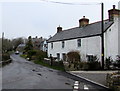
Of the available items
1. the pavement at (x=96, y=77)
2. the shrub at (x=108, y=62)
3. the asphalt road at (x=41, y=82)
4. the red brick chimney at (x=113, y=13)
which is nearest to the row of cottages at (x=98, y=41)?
the red brick chimney at (x=113, y=13)

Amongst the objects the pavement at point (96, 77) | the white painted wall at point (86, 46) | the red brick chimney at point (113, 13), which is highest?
the red brick chimney at point (113, 13)

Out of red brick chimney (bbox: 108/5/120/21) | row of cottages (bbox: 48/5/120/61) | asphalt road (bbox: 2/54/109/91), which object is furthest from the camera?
red brick chimney (bbox: 108/5/120/21)

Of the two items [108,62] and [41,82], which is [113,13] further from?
[41,82]

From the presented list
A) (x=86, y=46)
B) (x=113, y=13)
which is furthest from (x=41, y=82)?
(x=113, y=13)

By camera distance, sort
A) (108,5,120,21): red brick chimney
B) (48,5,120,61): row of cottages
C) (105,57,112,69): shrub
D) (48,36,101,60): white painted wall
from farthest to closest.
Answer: (108,5,120,21): red brick chimney
(48,36,101,60): white painted wall
(48,5,120,61): row of cottages
(105,57,112,69): shrub

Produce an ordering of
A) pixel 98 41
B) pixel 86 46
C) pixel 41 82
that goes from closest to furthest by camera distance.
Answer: pixel 41 82 < pixel 98 41 < pixel 86 46

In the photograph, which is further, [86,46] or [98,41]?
[86,46]

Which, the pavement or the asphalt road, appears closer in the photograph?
the asphalt road

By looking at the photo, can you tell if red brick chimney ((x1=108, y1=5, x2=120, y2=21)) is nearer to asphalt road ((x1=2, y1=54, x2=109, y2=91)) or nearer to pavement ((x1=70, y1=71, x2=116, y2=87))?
pavement ((x1=70, y1=71, x2=116, y2=87))

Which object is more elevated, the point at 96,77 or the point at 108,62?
the point at 108,62

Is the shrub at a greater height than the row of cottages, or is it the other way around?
the row of cottages

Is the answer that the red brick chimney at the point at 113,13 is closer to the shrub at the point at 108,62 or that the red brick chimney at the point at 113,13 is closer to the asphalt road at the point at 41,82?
the shrub at the point at 108,62

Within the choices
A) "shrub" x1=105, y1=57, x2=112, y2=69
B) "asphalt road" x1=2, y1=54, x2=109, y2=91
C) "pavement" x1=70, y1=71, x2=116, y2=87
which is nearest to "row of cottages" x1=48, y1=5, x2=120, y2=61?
"shrub" x1=105, y1=57, x2=112, y2=69

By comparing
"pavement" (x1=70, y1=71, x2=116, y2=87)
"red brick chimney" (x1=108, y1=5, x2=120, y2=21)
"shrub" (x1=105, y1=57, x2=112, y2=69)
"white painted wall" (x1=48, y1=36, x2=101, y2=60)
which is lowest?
"pavement" (x1=70, y1=71, x2=116, y2=87)
